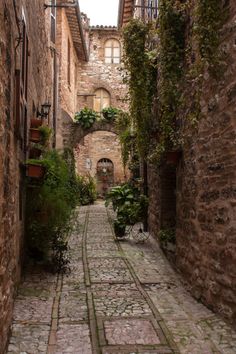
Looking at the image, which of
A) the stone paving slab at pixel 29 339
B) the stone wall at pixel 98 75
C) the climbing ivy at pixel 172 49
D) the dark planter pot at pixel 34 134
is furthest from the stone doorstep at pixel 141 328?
the stone wall at pixel 98 75

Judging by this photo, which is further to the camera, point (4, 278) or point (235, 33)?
point (235, 33)

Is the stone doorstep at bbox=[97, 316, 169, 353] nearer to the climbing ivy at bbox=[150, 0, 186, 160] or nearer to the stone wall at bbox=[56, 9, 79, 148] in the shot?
the climbing ivy at bbox=[150, 0, 186, 160]

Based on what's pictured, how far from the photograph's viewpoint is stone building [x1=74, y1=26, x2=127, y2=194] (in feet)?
77.9

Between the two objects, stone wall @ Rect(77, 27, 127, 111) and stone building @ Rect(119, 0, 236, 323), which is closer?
stone building @ Rect(119, 0, 236, 323)

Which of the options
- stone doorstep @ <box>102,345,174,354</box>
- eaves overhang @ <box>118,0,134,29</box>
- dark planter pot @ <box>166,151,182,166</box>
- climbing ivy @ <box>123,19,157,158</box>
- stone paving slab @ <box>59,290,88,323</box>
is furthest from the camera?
eaves overhang @ <box>118,0,134,29</box>

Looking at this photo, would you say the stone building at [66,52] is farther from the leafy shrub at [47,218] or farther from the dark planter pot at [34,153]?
the leafy shrub at [47,218]

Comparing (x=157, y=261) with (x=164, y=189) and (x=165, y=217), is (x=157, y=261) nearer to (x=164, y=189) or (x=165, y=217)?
(x=165, y=217)

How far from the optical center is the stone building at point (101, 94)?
23.8m

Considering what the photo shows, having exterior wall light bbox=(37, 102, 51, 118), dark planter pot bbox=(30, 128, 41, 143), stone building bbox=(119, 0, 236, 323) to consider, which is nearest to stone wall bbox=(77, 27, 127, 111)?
exterior wall light bbox=(37, 102, 51, 118)

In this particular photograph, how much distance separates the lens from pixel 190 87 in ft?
19.2

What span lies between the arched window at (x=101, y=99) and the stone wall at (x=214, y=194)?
1818 centimetres

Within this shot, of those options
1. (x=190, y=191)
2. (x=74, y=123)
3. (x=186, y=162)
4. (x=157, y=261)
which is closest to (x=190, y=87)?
(x=186, y=162)

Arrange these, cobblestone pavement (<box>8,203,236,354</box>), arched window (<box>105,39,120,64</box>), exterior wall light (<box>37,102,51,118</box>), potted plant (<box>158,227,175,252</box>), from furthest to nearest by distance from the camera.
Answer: arched window (<box>105,39,120,64</box>), exterior wall light (<box>37,102,51,118</box>), potted plant (<box>158,227,175,252</box>), cobblestone pavement (<box>8,203,236,354</box>)

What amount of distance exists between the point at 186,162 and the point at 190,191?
49cm
